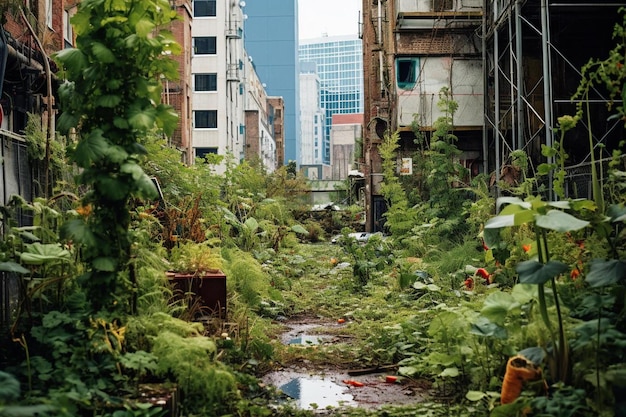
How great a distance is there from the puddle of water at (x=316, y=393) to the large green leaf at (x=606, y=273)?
6.84 feet

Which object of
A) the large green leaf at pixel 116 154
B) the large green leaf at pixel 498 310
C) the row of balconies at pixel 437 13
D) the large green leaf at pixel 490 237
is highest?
the row of balconies at pixel 437 13

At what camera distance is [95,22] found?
4.96 metres

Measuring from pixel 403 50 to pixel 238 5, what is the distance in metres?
35.9

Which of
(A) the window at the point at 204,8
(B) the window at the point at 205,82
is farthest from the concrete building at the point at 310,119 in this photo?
(B) the window at the point at 205,82

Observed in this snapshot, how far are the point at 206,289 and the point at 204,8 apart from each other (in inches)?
1777

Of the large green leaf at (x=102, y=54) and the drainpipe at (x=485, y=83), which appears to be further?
the drainpipe at (x=485, y=83)

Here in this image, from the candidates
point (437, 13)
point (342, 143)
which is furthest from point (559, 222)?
point (342, 143)

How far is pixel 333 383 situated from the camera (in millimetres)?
6168

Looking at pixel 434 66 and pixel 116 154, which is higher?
pixel 434 66

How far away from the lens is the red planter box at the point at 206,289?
22.7ft

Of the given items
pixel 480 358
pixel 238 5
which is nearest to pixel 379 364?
pixel 480 358

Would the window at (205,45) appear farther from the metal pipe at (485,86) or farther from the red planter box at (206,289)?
the red planter box at (206,289)

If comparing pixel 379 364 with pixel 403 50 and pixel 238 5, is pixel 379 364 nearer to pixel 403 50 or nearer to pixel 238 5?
pixel 403 50

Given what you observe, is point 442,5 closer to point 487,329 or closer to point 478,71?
point 478,71
